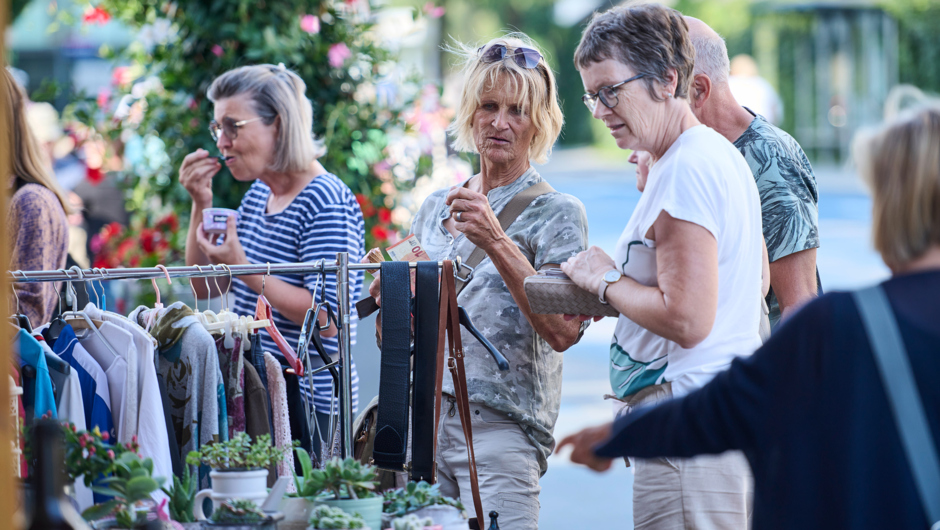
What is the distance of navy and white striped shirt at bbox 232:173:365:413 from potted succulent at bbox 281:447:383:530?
3.28 feet

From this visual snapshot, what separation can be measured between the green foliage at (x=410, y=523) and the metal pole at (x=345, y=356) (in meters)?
0.49

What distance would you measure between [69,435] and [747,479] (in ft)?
4.60

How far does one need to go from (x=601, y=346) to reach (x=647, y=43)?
671 centimetres

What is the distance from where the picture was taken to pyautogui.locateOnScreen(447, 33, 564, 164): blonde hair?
2.52m

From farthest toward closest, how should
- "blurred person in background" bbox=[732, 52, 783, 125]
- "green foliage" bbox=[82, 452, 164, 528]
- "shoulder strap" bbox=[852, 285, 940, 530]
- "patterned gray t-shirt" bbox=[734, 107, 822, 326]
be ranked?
1. "blurred person in background" bbox=[732, 52, 783, 125]
2. "patterned gray t-shirt" bbox=[734, 107, 822, 326]
3. "green foliage" bbox=[82, 452, 164, 528]
4. "shoulder strap" bbox=[852, 285, 940, 530]

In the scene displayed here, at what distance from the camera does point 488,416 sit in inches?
94.4

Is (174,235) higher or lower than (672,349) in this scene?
higher

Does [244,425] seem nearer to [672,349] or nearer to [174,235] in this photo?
[672,349]

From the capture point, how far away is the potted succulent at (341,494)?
5.59 feet

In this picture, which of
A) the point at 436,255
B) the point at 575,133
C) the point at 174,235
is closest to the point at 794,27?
the point at 575,133

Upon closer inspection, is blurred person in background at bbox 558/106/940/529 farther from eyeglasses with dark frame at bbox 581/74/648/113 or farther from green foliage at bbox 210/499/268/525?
green foliage at bbox 210/499/268/525

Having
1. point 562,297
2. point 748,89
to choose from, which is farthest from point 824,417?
point 748,89

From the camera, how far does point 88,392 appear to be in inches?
80.7

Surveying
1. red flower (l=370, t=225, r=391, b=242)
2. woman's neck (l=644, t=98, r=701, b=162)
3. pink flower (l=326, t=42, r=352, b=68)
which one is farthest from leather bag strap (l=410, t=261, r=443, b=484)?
pink flower (l=326, t=42, r=352, b=68)
